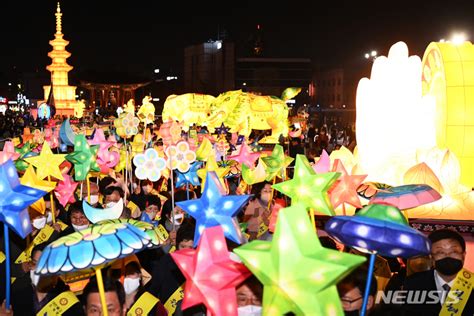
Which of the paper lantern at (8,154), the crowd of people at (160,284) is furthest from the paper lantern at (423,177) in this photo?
the paper lantern at (8,154)

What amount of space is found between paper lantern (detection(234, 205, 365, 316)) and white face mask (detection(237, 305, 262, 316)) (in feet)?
3.09

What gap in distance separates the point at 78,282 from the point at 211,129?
14.8 meters

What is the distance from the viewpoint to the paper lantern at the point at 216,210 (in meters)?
4.50

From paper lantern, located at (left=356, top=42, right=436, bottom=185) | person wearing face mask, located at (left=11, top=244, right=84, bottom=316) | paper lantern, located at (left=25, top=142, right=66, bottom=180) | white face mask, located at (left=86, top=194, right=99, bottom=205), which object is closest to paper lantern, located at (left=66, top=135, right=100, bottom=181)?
white face mask, located at (left=86, top=194, right=99, bottom=205)

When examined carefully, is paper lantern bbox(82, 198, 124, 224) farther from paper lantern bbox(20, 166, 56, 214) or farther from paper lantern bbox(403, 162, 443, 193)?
paper lantern bbox(403, 162, 443, 193)

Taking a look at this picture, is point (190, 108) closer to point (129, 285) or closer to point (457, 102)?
point (457, 102)

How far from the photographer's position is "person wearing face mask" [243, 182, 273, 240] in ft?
24.6

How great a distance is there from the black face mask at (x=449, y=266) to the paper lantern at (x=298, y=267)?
5.99 ft

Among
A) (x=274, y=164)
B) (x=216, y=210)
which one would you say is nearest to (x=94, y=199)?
(x=274, y=164)

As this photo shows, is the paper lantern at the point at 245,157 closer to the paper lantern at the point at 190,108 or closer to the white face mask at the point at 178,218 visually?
the white face mask at the point at 178,218

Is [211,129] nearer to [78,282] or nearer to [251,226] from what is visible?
[251,226]

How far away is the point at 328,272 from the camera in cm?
289

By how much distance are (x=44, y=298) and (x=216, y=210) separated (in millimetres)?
1591

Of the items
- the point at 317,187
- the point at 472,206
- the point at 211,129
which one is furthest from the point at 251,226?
the point at 211,129
